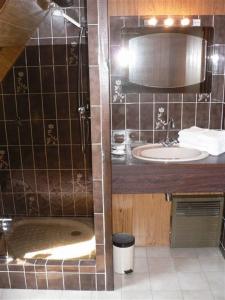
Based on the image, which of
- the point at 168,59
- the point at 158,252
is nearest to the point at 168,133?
the point at 168,59

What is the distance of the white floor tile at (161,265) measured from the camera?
2.22 m

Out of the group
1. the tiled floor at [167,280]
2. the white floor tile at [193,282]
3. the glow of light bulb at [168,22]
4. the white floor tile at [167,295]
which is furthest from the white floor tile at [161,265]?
the glow of light bulb at [168,22]

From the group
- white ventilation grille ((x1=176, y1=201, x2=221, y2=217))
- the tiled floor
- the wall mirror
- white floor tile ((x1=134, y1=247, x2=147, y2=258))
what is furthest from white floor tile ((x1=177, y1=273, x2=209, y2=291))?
the wall mirror

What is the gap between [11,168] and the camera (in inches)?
112

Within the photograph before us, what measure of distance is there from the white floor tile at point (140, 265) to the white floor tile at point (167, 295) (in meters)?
0.24

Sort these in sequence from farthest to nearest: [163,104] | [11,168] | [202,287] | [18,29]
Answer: [11,168], [163,104], [202,287], [18,29]

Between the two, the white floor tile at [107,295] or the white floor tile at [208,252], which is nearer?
the white floor tile at [107,295]

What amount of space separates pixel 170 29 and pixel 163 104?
0.54 meters

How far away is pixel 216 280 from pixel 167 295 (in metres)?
0.38

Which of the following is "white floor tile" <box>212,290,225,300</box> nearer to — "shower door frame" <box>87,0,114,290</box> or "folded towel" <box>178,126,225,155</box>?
"shower door frame" <box>87,0,114,290</box>

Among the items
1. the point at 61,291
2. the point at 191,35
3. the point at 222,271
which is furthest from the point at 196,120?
the point at 61,291

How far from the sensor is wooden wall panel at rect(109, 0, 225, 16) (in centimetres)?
216

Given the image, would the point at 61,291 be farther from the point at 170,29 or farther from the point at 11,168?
the point at 170,29

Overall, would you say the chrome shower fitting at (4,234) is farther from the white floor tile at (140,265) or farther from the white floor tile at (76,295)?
the white floor tile at (140,265)
